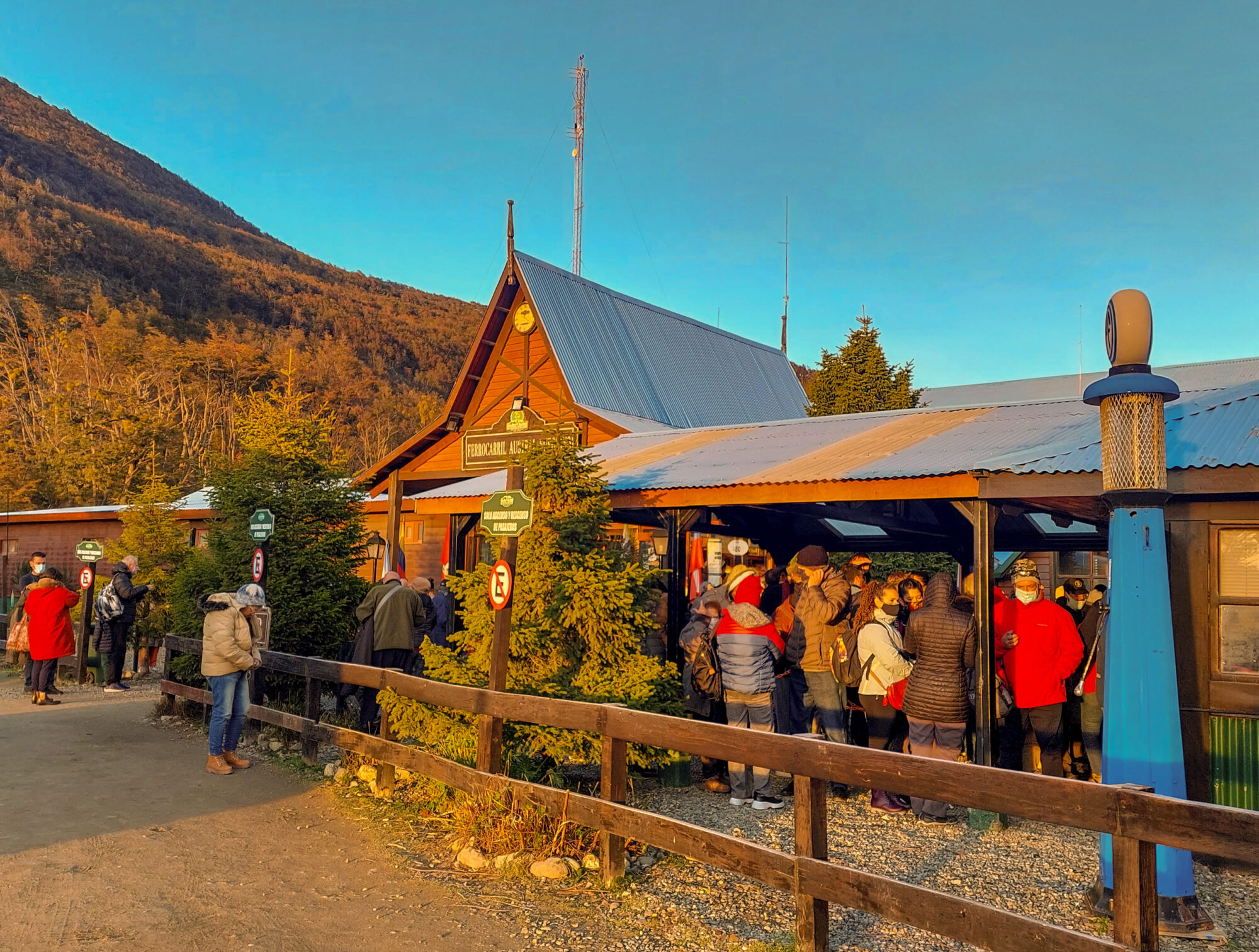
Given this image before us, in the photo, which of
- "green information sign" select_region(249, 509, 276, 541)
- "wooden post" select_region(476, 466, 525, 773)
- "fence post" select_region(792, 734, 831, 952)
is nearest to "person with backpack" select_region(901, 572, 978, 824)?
"fence post" select_region(792, 734, 831, 952)

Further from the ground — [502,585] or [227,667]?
[502,585]

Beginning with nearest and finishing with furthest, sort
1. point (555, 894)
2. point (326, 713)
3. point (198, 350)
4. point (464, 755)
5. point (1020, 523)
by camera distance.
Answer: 1. point (555, 894)
2. point (464, 755)
3. point (326, 713)
4. point (1020, 523)
5. point (198, 350)

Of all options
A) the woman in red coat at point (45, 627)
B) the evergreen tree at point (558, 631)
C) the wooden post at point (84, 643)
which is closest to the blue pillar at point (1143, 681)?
the evergreen tree at point (558, 631)

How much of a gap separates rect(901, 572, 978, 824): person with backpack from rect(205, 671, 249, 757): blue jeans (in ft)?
18.0

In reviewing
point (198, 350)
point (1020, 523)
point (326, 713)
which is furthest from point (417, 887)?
point (198, 350)

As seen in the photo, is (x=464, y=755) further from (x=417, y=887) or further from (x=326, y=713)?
(x=326, y=713)

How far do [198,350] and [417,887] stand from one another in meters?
48.6

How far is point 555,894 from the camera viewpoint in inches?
225

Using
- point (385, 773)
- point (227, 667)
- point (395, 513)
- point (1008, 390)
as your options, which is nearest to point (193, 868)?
point (385, 773)

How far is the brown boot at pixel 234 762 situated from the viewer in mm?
8852

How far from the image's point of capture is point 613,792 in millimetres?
5973

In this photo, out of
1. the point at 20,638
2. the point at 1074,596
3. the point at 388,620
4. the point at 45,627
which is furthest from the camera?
the point at 20,638

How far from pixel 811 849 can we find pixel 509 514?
311cm

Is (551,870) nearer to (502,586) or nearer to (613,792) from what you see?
(613,792)
